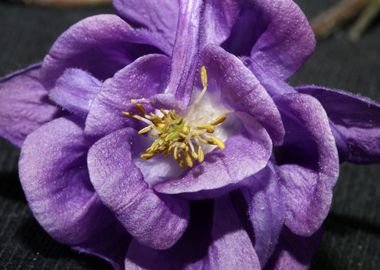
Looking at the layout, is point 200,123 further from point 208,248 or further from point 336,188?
point 336,188

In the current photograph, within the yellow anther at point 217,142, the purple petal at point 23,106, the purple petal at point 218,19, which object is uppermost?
the purple petal at point 218,19

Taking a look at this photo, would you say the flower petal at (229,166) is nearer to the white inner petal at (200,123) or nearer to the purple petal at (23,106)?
the white inner petal at (200,123)

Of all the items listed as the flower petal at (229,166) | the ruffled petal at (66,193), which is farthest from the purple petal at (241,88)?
the ruffled petal at (66,193)

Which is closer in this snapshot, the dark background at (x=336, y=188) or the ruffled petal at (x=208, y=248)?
the ruffled petal at (x=208, y=248)

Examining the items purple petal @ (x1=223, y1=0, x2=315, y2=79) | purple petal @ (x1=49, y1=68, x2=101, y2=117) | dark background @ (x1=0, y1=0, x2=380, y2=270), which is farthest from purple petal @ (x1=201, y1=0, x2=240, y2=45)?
dark background @ (x1=0, y1=0, x2=380, y2=270)

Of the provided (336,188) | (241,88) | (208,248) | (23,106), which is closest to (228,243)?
(208,248)

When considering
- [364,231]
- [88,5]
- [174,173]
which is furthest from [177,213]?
[88,5]

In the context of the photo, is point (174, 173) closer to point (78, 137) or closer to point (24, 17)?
point (78, 137)
